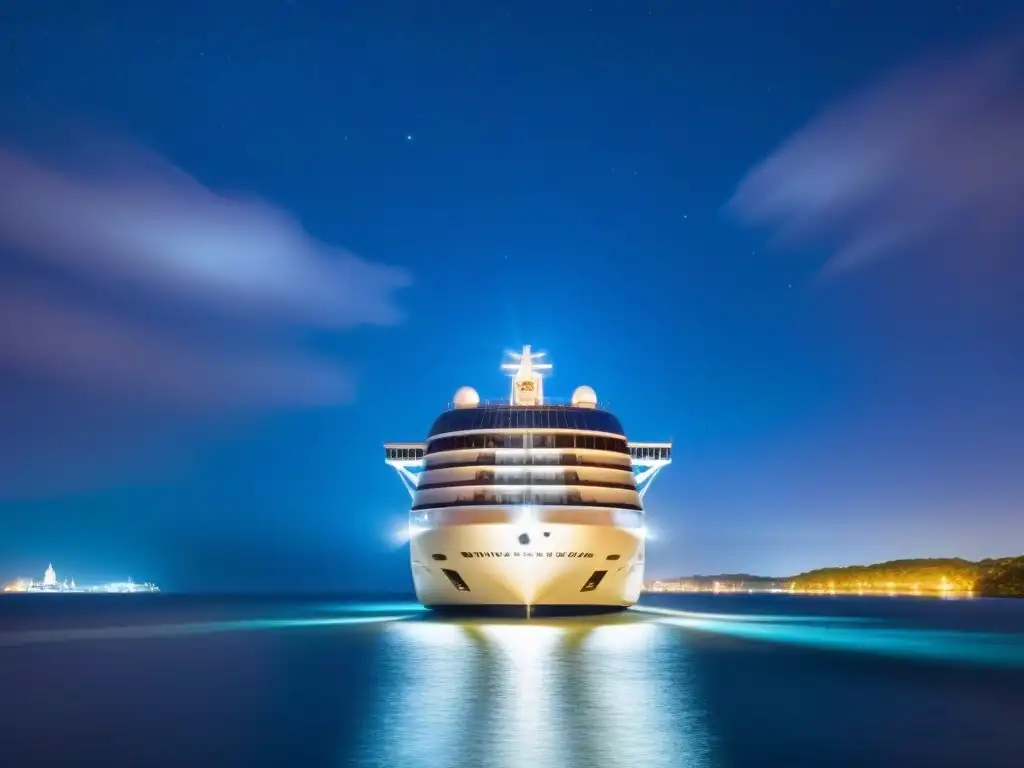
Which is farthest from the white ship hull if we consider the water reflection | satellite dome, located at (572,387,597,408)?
satellite dome, located at (572,387,597,408)

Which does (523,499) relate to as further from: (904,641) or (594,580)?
(904,641)

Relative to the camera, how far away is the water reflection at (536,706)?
23.2 meters

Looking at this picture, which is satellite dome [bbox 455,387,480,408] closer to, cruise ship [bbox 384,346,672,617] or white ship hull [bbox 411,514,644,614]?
cruise ship [bbox 384,346,672,617]

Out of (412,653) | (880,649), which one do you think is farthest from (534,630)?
(880,649)

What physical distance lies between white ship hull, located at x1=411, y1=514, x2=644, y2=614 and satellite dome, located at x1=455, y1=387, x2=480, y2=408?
15.1 m

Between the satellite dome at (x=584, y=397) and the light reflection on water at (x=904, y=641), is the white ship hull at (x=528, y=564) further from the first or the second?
the satellite dome at (x=584, y=397)

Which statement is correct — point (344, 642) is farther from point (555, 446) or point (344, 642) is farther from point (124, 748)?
point (124, 748)

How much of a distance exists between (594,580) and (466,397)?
2096 centimetres

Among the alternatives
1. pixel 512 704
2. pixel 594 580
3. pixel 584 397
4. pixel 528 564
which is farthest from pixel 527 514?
pixel 512 704

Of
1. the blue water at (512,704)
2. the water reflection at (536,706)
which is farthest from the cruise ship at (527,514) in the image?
the water reflection at (536,706)

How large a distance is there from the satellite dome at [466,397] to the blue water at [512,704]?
25.5 metres

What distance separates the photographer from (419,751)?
23.7 m

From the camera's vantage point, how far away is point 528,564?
62156mm

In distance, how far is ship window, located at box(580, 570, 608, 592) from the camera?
6538 centimetres
